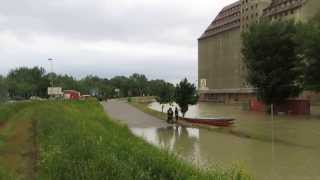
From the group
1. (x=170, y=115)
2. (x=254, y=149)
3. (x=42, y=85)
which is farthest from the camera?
(x=42, y=85)

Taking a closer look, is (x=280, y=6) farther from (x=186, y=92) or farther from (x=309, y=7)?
(x=186, y=92)

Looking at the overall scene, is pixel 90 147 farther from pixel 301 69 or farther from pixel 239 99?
pixel 239 99

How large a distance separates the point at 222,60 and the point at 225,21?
16.2 m

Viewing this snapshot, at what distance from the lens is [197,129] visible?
1818 inches

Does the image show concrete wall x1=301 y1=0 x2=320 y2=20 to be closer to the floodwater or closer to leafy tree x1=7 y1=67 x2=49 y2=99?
leafy tree x1=7 y1=67 x2=49 y2=99

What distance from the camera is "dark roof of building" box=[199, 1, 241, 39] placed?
173875 millimetres

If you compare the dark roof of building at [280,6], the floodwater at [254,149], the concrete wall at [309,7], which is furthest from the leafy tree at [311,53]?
the dark roof of building at [280,6]

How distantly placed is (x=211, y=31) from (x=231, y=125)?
14376 cm

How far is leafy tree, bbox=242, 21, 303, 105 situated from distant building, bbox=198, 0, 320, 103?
64.9 m

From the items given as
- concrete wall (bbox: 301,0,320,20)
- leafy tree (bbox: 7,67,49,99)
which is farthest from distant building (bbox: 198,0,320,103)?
leafy tree (bbox: 7,67,49,99)

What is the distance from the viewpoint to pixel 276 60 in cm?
6888

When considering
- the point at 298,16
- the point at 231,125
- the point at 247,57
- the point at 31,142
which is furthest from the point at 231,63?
the point at 31,142

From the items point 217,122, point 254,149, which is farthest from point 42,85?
point 254,149

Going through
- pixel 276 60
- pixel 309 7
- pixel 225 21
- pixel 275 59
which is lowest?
pixel 276 60
